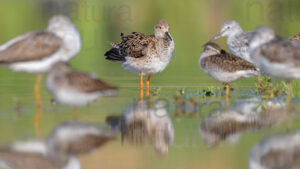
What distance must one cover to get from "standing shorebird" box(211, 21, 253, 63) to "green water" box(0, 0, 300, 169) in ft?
2.99

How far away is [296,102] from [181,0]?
3407 centimetres

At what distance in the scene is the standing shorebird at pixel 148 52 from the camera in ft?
47.4

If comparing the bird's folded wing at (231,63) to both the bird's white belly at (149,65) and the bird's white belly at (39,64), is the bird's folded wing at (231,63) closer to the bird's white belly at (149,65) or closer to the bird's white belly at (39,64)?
the bird's white belly at (149,65)

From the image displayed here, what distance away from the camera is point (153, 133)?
994 cm

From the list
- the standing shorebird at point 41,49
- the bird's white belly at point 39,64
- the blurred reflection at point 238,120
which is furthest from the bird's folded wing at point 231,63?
the bird's white belly at point 39,64

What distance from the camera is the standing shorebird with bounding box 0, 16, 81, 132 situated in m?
11.6

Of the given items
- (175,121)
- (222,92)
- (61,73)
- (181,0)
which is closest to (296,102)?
(222,92)

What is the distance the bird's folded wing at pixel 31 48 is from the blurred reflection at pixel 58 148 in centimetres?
225

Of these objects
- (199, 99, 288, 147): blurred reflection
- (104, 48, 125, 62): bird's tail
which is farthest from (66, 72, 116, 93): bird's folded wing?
(104, 48, 125, 62): bird's tail

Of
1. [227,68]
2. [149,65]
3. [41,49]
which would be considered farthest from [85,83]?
[227,68]

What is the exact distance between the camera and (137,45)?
14.9 meters

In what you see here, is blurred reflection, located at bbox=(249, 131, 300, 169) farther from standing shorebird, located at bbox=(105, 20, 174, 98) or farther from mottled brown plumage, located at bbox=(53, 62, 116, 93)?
standing shorebird, located at bbox=(105, 20, 174, 98)

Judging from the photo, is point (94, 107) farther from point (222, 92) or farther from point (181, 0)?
point (181, 0)

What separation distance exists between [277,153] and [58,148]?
3257 millimetres
